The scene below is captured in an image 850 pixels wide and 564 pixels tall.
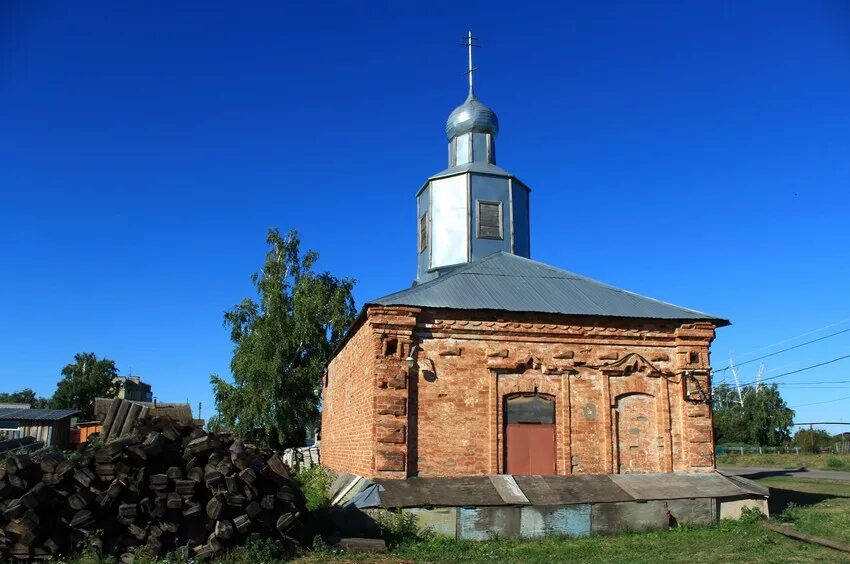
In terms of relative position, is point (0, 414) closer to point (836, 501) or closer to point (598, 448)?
point (598, 448)

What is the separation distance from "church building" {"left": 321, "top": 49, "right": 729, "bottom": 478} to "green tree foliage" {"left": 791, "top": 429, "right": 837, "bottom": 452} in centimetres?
4245

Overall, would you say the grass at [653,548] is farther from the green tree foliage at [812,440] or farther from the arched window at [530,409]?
the green tree foliage at [812,440]

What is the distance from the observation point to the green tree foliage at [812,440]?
49.6 m

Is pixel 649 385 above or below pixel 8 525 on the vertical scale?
above

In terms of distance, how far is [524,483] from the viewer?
12.4 metres

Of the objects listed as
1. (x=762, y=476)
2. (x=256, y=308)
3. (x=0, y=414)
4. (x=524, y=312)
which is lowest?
(x=762, y=476)

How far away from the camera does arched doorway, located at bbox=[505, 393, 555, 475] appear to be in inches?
505

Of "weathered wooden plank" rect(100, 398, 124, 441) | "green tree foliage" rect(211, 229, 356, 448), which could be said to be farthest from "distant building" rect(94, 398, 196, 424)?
"green tree foliage" rect(211, 229, 356, 448)

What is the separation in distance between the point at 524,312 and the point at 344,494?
4.84m

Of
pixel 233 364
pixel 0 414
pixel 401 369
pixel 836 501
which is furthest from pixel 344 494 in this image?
pixel 0 414

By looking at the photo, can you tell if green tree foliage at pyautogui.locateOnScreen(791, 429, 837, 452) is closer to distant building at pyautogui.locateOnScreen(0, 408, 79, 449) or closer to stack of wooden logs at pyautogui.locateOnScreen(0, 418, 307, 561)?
distant building at pyautogui.locateOnScreen(0, 408, 79, 449)

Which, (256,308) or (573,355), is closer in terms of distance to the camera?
(573,355)

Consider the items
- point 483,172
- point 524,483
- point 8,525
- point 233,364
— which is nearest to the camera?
point 8,525

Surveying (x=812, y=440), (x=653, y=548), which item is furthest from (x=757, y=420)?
(x=653, y=548)
